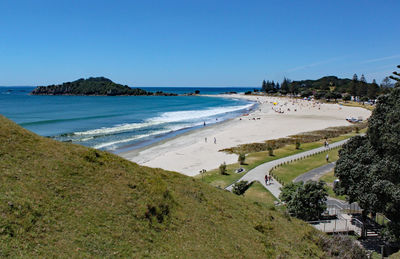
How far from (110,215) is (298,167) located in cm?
2490

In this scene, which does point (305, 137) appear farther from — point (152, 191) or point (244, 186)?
point (152, 191)

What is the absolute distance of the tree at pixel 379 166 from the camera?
1295 cm

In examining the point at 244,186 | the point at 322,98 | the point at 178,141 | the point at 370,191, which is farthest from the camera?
the point at 322,98

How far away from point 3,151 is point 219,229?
9.07 meters

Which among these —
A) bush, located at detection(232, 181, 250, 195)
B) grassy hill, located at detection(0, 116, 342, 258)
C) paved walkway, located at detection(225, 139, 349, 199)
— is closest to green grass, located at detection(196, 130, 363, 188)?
paved walkway, located at detection(225, 139, 349, 199)

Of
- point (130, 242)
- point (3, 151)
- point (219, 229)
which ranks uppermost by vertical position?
point (3, 151)

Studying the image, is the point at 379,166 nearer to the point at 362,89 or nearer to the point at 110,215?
the point at 110,215

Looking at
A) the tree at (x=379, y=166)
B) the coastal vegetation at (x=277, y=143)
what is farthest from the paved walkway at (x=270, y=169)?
the tree at (x=379, y=166)

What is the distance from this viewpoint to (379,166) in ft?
45.7

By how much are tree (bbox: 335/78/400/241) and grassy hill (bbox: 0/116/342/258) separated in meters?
Answer: 3.42

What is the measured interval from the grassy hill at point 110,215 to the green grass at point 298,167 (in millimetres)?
13173

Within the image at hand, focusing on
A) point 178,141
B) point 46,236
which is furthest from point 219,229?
point 178,141

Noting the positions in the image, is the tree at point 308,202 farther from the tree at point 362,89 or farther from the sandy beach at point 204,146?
the tree at point 362,89

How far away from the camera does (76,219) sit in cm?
901
